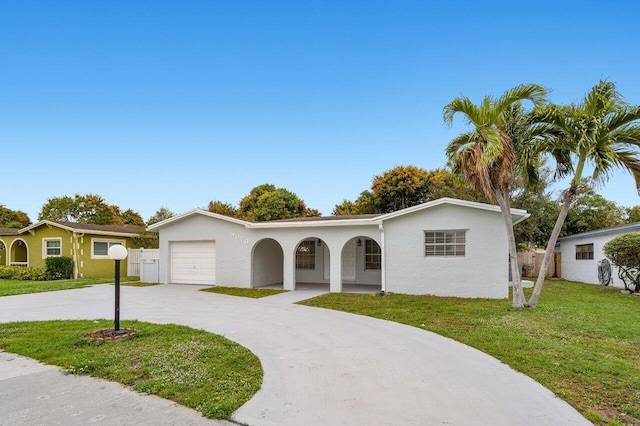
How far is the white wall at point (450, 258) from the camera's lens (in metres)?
11.0

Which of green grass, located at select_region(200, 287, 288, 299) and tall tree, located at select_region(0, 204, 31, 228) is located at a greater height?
tall tree, located at select_region(0, 204, 31, 228)

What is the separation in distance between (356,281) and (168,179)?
44.3ft

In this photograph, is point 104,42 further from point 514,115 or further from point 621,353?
point 621,353

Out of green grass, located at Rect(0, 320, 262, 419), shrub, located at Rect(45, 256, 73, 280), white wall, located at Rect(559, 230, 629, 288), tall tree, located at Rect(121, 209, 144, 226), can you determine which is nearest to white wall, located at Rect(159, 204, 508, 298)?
green grass, located at Rect(0, 320, 262, 419)

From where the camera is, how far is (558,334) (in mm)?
6344

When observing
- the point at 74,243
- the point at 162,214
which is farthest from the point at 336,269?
the point at 162,214

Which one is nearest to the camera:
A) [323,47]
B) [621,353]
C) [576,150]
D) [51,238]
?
[621,353]

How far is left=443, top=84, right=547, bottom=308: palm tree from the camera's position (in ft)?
29.3

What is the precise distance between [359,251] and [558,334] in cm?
936

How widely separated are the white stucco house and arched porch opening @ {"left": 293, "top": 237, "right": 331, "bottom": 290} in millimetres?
46

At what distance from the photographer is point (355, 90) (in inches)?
602

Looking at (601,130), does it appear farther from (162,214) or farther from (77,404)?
(162,214)

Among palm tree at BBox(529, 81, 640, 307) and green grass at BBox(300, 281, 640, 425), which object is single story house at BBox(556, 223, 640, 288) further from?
palm tree at BBox(529, 81, 640, 307)

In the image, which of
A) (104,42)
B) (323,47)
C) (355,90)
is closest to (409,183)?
(355,90)
